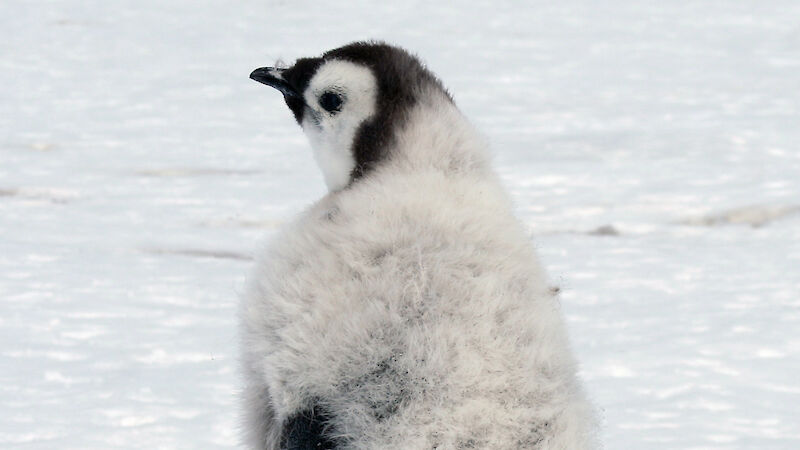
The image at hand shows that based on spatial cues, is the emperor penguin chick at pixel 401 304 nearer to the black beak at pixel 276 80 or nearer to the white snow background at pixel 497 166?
the black beak at pixel 276 80

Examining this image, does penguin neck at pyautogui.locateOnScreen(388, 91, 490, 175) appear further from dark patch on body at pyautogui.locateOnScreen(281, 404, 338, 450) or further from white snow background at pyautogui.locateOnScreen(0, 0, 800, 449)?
dark patch on body at pyautogui.locateOnScreen(281, 404, 338, 450)

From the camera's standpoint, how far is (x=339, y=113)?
2.27 metres

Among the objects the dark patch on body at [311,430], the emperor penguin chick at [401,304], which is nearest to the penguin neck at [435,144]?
the emperor penguin chick at [401,304]

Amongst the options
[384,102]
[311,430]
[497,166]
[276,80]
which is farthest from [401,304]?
[497,166]

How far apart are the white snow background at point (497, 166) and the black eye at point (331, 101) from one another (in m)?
0.42

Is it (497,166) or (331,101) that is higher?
(331,101)

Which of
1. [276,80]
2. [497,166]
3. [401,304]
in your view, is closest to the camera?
[401,304]

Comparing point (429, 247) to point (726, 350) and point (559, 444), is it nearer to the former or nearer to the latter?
point (559, 444)

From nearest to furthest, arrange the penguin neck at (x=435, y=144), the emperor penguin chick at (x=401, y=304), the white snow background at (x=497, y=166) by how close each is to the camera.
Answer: the emperor penguin chick at (x=401, y=304) → the penguin neck at (x=435, y=144) → the white snow background at (x=497, y=166)

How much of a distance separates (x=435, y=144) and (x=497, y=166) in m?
3.65

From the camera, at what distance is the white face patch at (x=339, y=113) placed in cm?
224

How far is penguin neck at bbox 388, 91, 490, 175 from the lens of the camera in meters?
2.22

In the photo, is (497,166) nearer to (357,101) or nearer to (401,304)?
(357,101)

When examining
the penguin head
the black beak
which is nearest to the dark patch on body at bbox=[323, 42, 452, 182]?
the penguin head
